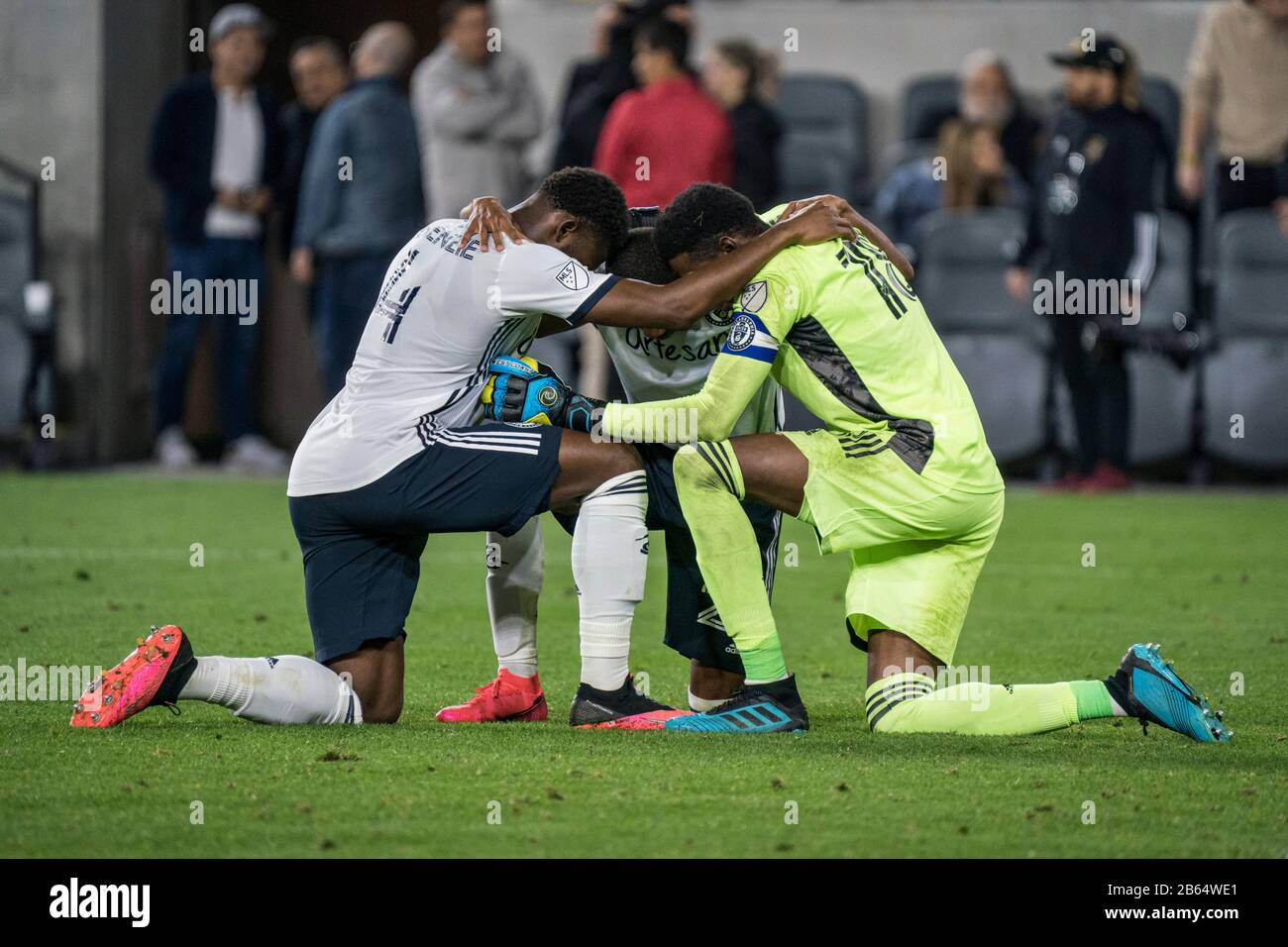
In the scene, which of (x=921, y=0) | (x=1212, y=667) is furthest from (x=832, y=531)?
(x=921, y=0)

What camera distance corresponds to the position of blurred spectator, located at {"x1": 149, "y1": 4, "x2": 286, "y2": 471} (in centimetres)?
1308

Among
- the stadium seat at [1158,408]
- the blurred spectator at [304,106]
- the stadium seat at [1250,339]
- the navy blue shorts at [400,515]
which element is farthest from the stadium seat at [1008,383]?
the navy blue shorts at [400,515]

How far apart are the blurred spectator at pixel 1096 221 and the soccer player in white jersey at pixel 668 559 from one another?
23.1 ft

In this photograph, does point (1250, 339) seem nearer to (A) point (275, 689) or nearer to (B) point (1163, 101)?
(B) point (1163, 101)

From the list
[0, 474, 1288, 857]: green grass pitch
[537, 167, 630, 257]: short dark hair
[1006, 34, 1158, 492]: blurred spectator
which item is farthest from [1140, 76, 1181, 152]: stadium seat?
[537, 167, 630, 257]: short dark hair

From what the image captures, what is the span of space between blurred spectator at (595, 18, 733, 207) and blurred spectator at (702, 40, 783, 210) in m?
0.80

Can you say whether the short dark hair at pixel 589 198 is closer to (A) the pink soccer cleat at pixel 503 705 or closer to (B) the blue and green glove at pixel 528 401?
(B) the blue and green glove at pixel 528 401

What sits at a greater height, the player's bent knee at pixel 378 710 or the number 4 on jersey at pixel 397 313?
the number 4 on jersey at pixel 397 313

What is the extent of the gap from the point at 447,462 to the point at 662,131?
6547mm

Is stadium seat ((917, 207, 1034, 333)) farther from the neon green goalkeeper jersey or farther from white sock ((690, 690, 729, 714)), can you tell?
the neon green goalkeeper jersey

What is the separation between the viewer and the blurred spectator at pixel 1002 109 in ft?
43.6

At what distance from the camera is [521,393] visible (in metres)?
5.23

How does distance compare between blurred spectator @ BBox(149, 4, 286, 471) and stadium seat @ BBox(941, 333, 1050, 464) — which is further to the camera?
stadium seat @ BBox(941, 333, 1050, 464)
